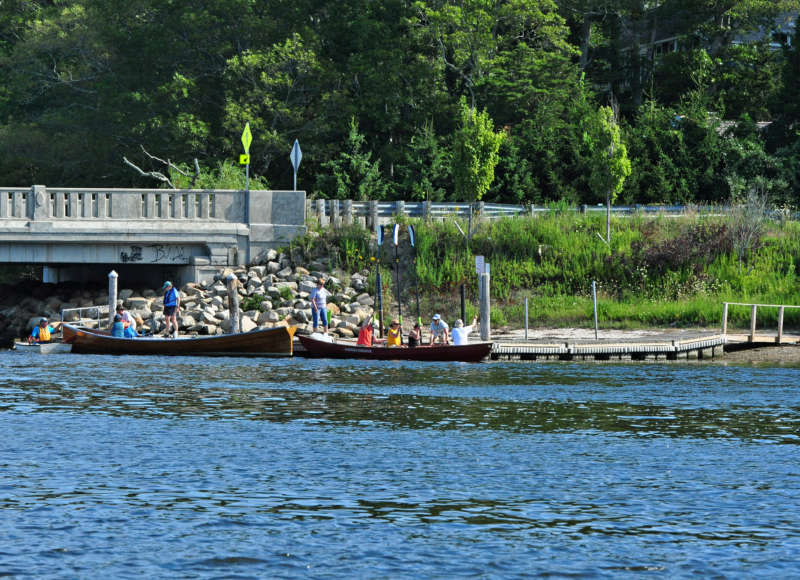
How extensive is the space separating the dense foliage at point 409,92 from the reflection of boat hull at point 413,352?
15.6 m

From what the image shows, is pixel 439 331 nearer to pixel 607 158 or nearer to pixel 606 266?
pixel 606 266

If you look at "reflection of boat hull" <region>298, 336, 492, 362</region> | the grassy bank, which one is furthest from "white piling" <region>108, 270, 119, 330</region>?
"reflection of boat hull" <region>298, 336, 492, 362</region>

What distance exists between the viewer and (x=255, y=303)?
132 ft

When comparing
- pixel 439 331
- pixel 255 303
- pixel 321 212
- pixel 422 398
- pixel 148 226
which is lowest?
pixel 422 398

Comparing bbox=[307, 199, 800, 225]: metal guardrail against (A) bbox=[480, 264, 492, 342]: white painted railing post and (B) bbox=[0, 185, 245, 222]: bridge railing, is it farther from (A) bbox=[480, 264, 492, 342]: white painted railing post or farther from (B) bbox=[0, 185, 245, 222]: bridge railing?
(A) bbox=[480, 264, 492, 342]: white painted railing post

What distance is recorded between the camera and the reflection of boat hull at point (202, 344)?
3503 centimetres

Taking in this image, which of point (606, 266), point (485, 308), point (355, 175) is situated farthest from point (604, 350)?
point (355, 175)

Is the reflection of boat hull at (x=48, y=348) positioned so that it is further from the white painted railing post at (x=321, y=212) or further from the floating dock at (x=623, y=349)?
the floating dock at (x=623, y=349)

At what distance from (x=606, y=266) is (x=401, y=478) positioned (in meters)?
25.8

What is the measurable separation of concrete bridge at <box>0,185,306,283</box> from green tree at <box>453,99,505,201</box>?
6.02 metres

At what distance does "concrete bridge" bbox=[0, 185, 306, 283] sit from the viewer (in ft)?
133

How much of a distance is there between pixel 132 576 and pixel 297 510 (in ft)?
10.7

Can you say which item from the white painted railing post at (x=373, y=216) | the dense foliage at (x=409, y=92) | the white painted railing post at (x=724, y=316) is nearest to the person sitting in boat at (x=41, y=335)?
the dense foliage at (x=409, y=92)

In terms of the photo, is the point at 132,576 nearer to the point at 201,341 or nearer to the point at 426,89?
the point at 201,341
